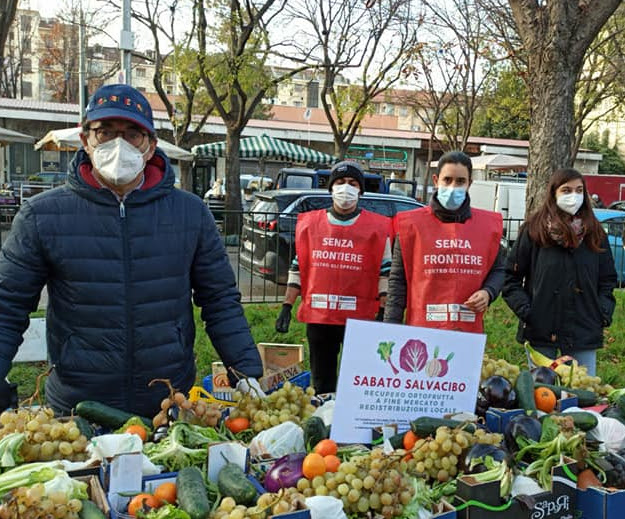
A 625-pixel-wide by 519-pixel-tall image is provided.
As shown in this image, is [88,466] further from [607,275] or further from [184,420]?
[607,275]

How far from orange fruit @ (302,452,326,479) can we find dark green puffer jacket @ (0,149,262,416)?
82cm

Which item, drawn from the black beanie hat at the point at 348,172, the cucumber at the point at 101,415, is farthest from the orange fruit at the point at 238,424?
the black beanie hat at the point at 348,172

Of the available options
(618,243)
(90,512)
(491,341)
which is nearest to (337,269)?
(90,512)

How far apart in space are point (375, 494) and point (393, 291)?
229 centimetres

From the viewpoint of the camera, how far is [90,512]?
5.70ft

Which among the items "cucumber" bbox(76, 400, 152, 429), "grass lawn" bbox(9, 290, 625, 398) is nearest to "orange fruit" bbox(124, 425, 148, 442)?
"cucumber" bbox(76, 400, 152, 429)

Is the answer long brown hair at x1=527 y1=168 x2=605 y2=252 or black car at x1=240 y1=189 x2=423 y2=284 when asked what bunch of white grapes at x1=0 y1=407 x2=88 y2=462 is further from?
black car at x1=240 y1=189 x2=423 y2=284

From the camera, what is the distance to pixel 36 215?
2600 mm

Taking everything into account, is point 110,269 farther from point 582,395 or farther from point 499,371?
point 582,395

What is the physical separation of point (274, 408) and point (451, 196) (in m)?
1.97

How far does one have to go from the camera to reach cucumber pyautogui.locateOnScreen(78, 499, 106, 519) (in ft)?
5.66

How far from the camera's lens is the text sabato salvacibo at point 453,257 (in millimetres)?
3900

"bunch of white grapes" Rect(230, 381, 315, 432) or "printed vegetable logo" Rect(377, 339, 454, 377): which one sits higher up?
"printed vegetable logo" Rect(377, 339, 454, 377)

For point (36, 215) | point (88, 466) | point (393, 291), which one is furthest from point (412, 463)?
point (393, 291)
